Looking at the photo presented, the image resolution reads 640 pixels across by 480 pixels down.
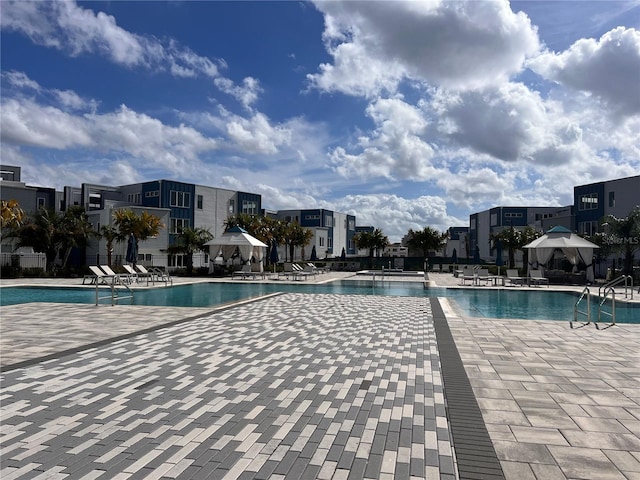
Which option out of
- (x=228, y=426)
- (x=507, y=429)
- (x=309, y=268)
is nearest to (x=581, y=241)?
(x=309, y=268)

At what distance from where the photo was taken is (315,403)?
457 cm

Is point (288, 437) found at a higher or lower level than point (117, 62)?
lower

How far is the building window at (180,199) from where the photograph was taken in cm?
3853

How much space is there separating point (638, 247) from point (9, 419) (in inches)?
1187

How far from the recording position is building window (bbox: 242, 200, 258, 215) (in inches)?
1822

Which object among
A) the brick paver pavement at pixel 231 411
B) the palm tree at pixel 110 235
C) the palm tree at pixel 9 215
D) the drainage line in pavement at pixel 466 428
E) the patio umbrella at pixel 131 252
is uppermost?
the palm tree at pixel 9 215

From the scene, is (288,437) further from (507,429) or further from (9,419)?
(9,419)

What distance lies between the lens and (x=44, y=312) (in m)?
11.3

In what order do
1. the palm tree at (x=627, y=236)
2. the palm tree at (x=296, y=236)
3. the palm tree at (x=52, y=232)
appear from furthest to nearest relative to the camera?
the palm tree at (x=296, y=236)
the palm tree at (x=52, y=232)
the palm tree at (x=627, y=236)

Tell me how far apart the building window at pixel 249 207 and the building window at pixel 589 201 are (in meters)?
33.1

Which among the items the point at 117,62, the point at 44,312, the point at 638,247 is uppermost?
the point at 117,62

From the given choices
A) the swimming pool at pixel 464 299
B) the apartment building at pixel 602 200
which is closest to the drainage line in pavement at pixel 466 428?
the swimming pool at pixel 464 299

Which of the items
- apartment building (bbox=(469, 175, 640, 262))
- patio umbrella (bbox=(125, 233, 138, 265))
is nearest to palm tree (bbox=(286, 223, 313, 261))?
patio umbrella (bbox=(125, 233, 138, 265))

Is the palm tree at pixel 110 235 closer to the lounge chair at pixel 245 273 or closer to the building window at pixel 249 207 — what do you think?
the lounge chair at pixel 245 273
